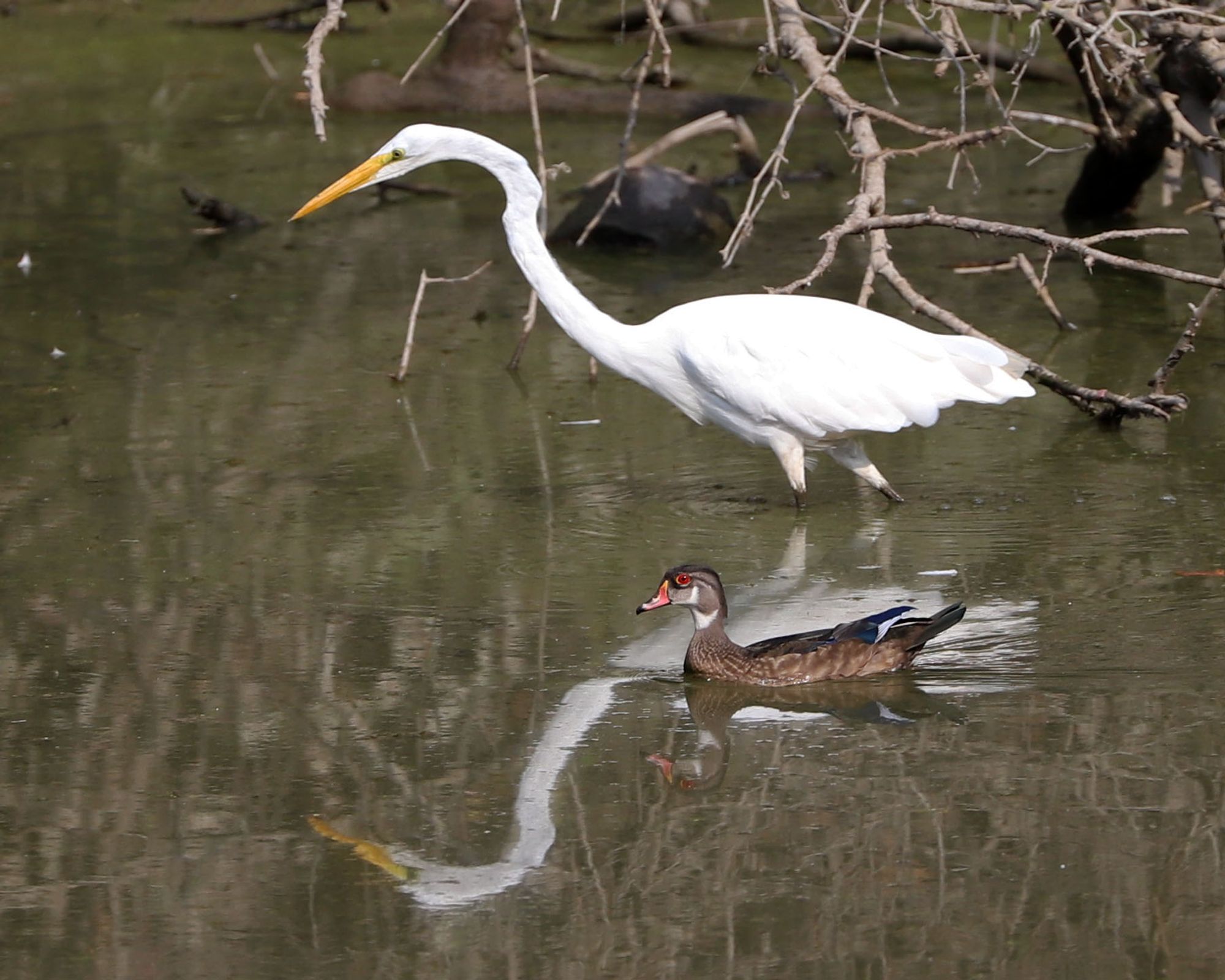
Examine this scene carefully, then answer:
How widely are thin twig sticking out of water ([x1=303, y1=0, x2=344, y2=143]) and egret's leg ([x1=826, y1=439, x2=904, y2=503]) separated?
6.75 ft

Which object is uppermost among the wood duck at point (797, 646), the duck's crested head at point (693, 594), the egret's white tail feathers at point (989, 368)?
the egret's white tail feathers at point (989, 368)

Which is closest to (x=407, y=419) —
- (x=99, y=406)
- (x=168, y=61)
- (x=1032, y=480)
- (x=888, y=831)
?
(x=99, y=406)

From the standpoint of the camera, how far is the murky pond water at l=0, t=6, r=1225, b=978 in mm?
3691

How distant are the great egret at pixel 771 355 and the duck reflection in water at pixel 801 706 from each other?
1526mm

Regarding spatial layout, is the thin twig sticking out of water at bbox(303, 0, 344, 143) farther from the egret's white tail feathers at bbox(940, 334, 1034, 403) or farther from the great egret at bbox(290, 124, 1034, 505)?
the egret's white tail feathers at bbox(940, 334, 1034, 403)

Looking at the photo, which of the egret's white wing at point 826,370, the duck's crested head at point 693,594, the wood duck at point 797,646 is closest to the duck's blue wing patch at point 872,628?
the wood duck at point 797,646

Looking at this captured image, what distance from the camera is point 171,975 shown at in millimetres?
3527

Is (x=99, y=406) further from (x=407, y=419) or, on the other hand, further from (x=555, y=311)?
(x=555, y=311)

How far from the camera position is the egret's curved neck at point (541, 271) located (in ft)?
20.7

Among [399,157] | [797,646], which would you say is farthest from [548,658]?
[399,157]

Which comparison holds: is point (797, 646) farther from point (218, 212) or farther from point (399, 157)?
point (218, 212)

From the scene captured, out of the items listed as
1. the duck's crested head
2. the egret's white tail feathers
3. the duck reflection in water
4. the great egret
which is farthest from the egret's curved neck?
the duck reflection in water

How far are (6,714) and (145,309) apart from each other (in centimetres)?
488

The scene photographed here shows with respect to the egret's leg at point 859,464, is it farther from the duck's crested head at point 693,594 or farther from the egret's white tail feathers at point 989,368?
the duck's crested head at point 693,594
